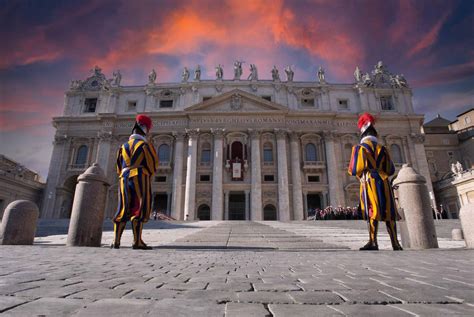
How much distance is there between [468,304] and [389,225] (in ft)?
17.2

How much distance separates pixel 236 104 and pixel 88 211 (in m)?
26.0

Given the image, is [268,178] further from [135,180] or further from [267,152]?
[135,180]

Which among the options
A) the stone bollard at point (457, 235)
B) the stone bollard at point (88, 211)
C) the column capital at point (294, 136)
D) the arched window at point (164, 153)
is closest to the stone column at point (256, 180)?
the column capital at point (294, 136)

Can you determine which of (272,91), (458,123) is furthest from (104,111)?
(458,123)

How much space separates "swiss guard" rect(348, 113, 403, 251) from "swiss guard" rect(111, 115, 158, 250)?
511cm

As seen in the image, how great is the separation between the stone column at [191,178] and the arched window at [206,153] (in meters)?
1.16

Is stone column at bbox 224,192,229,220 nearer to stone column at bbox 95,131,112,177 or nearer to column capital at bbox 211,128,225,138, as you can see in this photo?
column capital at bbox 211,128,225,138

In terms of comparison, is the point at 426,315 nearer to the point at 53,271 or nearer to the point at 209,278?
the point at 209,278

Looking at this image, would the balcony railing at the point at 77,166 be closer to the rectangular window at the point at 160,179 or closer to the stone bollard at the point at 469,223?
the rectangular window at the point at 160,179

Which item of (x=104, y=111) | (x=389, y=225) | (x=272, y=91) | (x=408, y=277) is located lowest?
(x=408, y=277)

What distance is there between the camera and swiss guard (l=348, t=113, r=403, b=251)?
6.33 metres

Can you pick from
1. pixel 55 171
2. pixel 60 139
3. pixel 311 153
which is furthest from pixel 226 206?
pixel 60 139

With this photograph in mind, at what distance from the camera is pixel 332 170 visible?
29.6 m

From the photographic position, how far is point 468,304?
162 cm
